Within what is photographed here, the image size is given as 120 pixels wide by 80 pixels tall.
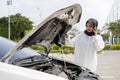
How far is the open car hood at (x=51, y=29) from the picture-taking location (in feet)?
14.1

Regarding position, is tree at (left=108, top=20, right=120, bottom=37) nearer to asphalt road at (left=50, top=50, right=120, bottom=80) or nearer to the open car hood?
asphalt road at (left=50, top=50, right=120, bottom=80)

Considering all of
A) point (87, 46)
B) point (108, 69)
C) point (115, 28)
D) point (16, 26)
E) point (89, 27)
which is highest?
point (89, 27)

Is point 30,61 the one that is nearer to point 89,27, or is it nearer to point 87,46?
point 89,27

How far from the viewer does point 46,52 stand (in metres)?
5.29

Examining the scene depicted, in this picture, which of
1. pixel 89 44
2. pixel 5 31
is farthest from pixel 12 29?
pixel 89 44

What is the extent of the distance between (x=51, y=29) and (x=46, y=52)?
51 centimetres

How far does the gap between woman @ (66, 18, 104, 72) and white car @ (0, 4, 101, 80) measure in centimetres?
127

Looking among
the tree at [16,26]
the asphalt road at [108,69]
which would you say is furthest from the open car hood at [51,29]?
the tree at [16,26]

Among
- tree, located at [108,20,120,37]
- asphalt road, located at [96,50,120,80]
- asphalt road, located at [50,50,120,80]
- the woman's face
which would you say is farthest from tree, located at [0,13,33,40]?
the woman's face

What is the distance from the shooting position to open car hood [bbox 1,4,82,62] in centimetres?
430

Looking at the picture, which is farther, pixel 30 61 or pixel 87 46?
pixel 87 46

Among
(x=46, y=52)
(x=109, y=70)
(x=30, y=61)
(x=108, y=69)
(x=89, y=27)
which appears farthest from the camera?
(x=108, y=69)

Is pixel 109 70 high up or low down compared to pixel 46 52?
down

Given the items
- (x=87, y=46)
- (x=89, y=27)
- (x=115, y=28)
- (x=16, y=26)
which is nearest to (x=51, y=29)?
(x=89, y=27)
